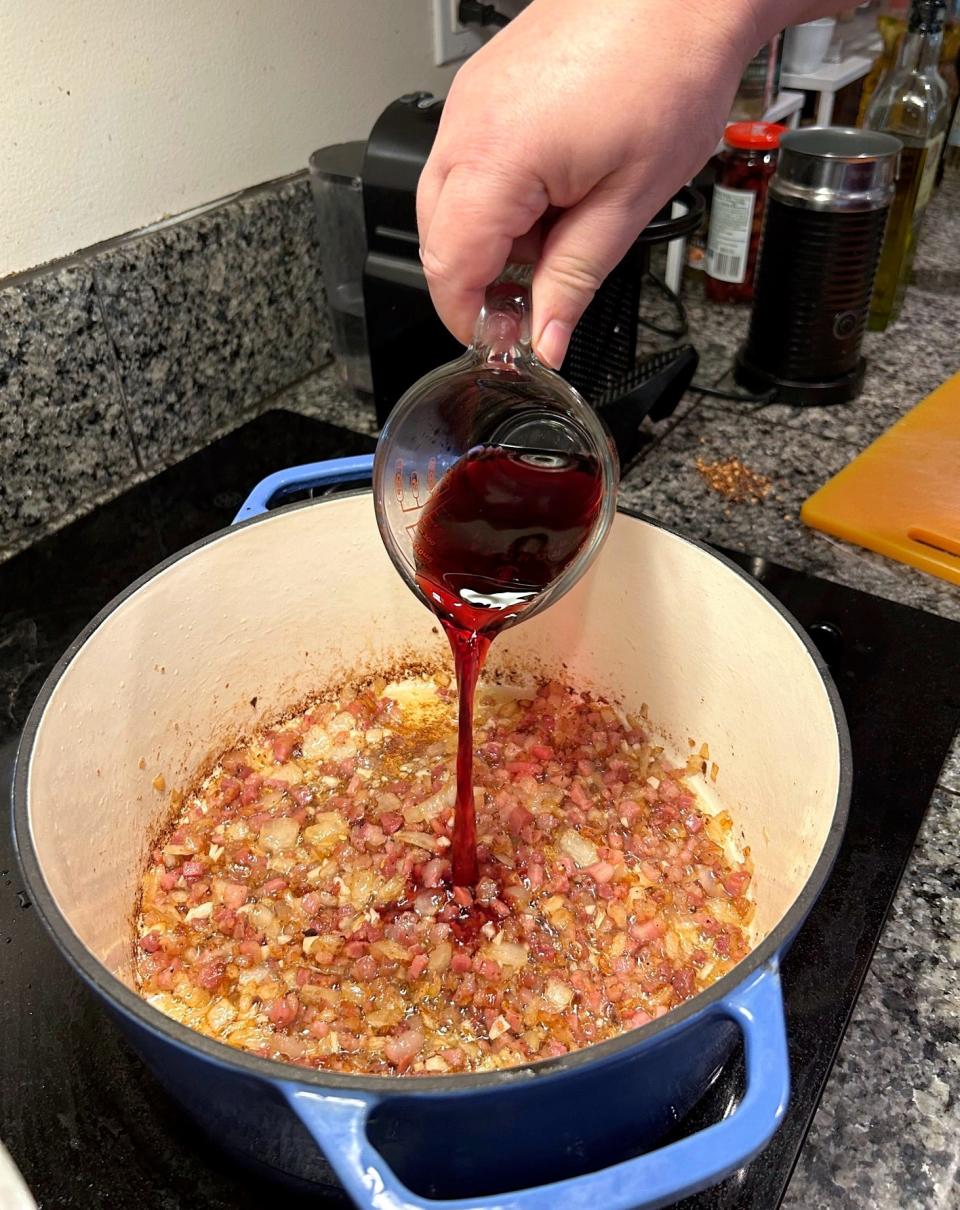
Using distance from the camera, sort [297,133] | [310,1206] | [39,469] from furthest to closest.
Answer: [297,133] < [39,469] < [310,1206]

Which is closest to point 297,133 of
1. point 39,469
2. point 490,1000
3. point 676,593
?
point 39,469

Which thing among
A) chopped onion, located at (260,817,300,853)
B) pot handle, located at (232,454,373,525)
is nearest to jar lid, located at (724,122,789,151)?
pot handle, located at (232,454,373,525)

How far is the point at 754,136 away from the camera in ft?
4.38

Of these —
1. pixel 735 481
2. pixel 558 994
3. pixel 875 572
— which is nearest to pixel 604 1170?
pixel 558 994

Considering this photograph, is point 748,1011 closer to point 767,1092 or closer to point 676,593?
point 767,1092

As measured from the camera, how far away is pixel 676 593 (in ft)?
2.83

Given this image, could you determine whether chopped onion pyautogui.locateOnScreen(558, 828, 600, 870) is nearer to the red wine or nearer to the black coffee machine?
the red wine

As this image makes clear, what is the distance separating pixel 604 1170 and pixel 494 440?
1.80 feet

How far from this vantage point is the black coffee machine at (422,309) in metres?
1.04

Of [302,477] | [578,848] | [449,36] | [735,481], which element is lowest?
[578,848]

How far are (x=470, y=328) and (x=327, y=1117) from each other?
537 millimetres

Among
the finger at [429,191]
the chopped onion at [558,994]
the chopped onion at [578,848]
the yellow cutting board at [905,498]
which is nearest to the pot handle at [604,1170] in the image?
the chopped onion at [558,994]

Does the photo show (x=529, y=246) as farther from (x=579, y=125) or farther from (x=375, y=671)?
(x=375, y=671)

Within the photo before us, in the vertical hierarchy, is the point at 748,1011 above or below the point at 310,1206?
above
